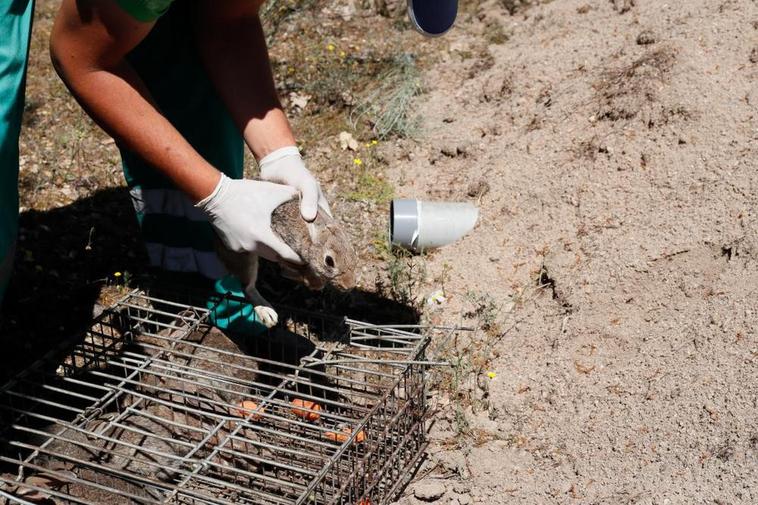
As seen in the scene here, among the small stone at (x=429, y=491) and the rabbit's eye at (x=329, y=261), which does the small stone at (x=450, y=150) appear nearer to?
the rabbit's eye at (x=329, y=261)

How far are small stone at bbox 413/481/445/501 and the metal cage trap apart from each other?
6 cm

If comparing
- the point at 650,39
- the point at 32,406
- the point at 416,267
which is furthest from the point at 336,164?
the point at 32,406

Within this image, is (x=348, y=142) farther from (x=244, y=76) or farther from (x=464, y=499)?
(x=464, y=499)

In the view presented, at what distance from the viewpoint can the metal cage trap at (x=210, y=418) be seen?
279 cm

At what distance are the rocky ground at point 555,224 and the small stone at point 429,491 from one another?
1cm

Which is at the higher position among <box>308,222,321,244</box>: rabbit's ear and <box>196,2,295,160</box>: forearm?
<box>196,2,295,160</box>: forearm

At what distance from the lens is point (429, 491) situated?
310cm

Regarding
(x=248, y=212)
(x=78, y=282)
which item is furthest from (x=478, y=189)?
(x=78, y=282)

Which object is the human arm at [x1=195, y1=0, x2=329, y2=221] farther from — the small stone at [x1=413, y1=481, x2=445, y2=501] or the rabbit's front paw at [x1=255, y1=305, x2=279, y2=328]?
the small stone at [x1=413, y1=481, x2=445, y2=501]

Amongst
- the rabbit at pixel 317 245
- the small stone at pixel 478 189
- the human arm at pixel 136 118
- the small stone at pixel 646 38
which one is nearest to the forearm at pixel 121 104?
the human arm at pixel 136 118

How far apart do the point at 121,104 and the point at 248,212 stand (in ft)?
1.62

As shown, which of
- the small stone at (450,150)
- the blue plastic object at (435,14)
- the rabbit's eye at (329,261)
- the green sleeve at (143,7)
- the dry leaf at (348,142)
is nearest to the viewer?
the green sleeve at (143,7)

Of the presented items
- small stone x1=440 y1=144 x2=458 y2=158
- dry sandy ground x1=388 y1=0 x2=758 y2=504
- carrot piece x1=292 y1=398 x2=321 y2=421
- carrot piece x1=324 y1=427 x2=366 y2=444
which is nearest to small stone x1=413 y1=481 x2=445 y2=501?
dry sandy ground x1=388 y1=0 x2=758 y2=504

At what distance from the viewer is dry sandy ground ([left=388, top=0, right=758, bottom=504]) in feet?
10.0
